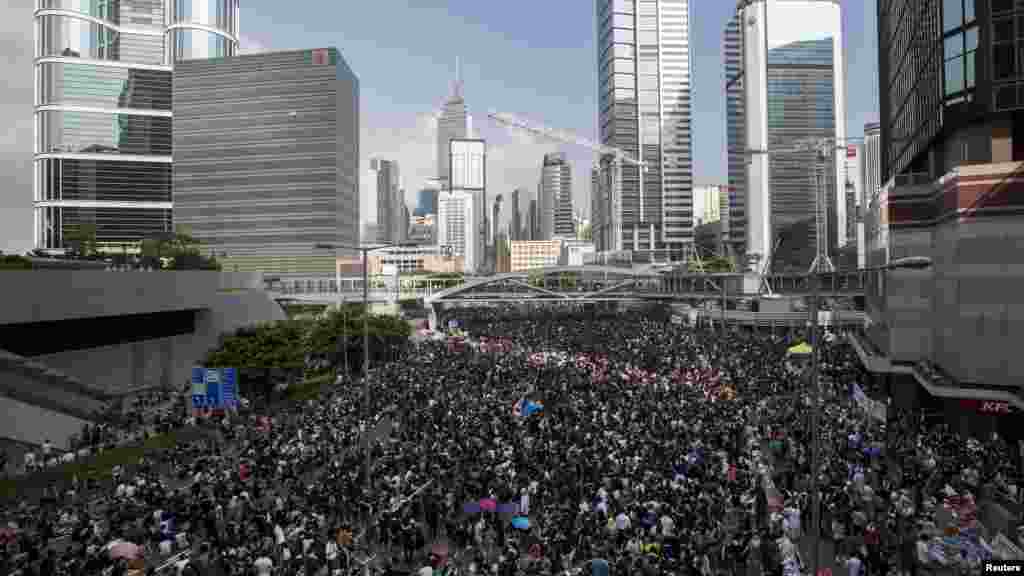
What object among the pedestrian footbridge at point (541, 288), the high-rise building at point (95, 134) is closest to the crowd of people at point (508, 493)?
the pedestrian footbridge at point (541, 288)

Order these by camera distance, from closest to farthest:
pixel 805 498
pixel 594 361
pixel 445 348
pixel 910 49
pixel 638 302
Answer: pixel 805 498 < pixel 910 49 < pixel 594 361 < pixel 445 348 < pixel 638 302

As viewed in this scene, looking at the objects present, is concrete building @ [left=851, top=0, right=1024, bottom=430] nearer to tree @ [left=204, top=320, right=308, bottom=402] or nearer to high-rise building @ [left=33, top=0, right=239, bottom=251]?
tree @ [left=204, top=320, right=308, bottom=402]

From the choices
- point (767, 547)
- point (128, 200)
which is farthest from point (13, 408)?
point (128, 200)

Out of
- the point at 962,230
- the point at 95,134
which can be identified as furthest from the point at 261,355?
the point at 95,134

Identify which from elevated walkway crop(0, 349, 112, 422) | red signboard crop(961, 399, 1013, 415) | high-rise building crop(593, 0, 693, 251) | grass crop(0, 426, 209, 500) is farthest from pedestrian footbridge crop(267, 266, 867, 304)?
grass crop(0, 426, 209, 500)

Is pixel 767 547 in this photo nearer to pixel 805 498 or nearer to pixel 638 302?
pixel 805 498
